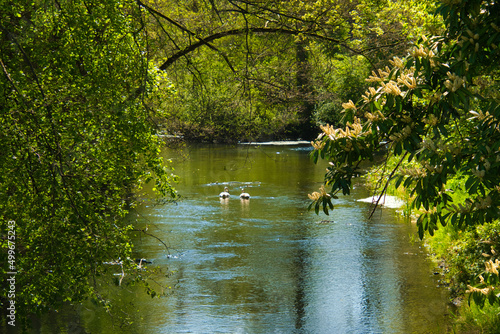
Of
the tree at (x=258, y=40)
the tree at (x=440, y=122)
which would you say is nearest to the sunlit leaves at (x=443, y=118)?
the tree at (x=440, y=122)

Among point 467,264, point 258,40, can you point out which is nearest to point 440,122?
point 467,264

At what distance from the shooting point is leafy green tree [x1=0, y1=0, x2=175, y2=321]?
4.88 m

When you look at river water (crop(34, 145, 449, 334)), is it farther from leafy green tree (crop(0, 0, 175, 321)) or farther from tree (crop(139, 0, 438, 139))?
tree (crop(139, 0, 438, 139))

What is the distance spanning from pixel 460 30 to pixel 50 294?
14.7 feet

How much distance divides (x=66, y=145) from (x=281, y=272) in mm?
6623

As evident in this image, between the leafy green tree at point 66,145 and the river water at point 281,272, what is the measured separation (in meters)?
0.98

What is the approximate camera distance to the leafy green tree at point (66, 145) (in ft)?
16.0

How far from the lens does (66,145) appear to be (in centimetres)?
560

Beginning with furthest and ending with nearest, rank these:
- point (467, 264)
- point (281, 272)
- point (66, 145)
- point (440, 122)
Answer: point (281, 272)
point (467, 264)
point (66, 145)
point (440, 122)

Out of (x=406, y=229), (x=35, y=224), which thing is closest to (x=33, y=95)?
(x=35, y=224)

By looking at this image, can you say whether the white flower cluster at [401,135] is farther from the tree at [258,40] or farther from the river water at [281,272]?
the tree at [258,40]

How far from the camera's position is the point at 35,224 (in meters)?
5.30

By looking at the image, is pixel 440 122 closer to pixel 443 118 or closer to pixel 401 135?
pixel 443 118

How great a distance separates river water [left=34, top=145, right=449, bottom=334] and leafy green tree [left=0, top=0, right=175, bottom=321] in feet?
3.23
